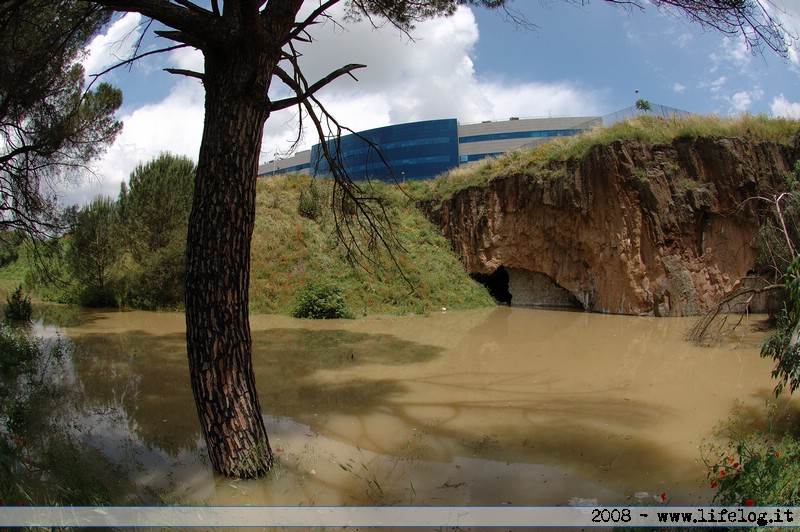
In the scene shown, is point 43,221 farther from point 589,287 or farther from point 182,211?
point 589,287

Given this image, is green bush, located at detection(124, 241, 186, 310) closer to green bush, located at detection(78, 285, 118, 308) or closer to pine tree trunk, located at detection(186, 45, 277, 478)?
green bush, located at detection(78, 285, 118, 308)

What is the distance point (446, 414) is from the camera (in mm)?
6754

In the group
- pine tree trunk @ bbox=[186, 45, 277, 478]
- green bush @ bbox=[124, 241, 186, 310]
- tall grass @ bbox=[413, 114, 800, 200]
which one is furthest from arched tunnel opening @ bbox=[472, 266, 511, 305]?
pine tree trunk @ bbox=[186, 45, 277, 478]

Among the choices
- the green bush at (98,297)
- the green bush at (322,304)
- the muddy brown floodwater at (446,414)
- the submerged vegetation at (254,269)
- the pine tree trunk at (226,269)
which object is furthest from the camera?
the green bush at (98,297)

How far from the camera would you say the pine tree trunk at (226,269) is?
428 cm

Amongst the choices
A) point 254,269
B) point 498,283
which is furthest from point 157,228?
point 498,283

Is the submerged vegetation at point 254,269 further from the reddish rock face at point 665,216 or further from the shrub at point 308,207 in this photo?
the reddish rock face at point 665,216

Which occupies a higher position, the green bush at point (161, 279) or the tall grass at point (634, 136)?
the tall grass at point (634, 136)

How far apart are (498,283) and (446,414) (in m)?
17.7

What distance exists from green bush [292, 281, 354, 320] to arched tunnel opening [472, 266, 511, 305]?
7284 millimetres

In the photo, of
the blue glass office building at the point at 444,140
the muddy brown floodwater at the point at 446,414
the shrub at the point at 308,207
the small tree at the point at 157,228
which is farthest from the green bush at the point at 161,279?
the blue glass office building at the point at 444,140

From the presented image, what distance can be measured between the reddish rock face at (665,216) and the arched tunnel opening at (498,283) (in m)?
4.74

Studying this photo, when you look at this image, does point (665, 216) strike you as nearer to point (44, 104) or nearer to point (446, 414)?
point (446, 414)

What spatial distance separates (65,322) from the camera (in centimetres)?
1570
